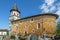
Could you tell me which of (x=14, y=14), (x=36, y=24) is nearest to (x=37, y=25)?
(x=36, y=24)

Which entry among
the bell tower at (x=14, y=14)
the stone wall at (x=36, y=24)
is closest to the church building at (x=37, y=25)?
the stone wall at (x=36, y=24)

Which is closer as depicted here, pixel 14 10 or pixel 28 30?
pixel 28 30

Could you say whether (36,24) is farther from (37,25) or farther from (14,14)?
(14,14)

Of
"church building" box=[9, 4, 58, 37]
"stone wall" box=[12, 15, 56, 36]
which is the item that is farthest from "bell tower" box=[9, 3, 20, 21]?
"stone wall" box=[12, 15, 56, 36]

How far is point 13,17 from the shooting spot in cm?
5291

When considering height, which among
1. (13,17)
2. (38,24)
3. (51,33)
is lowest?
(51,33)

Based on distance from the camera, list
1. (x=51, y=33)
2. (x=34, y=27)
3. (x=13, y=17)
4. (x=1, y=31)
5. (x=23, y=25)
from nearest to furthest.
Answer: (x=51, y=33), (x=34, y=27), (x=23, y=25), (x=13, y=17), (x=1, y=31)

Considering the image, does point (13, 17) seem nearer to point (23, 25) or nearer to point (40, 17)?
point (23, 25)

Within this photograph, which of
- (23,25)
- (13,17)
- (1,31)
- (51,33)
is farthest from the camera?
(1,31)

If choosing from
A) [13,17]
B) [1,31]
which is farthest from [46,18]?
[1,31]

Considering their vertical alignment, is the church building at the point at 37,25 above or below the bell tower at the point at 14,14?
below

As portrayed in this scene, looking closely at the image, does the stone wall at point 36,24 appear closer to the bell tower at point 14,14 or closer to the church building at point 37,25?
the church building at point 37,25

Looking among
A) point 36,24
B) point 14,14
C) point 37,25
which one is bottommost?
point 37,25

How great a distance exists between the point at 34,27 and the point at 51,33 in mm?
5784
